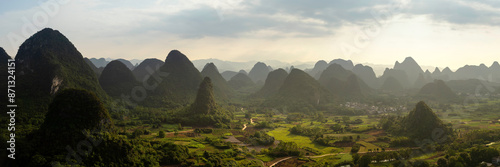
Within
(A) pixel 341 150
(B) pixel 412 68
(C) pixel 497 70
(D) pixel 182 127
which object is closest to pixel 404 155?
(A) pixel 341 150

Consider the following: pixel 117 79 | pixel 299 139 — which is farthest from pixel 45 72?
pixel 299 139

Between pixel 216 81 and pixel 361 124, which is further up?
pixel 216 81

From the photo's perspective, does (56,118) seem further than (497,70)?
No

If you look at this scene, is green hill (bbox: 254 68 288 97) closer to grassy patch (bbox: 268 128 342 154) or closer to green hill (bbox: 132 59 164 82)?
green hill (bbox: 132 59 164 82)

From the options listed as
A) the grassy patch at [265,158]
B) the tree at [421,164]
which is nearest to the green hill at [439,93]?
the tree at [421,164]

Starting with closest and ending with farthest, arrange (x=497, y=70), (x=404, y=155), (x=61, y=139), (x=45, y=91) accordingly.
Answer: (x=61, y=139), (x=404, y=155), (x=45, y=91), (x=497, y=70)

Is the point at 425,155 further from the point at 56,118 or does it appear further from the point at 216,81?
the point at 216,81
